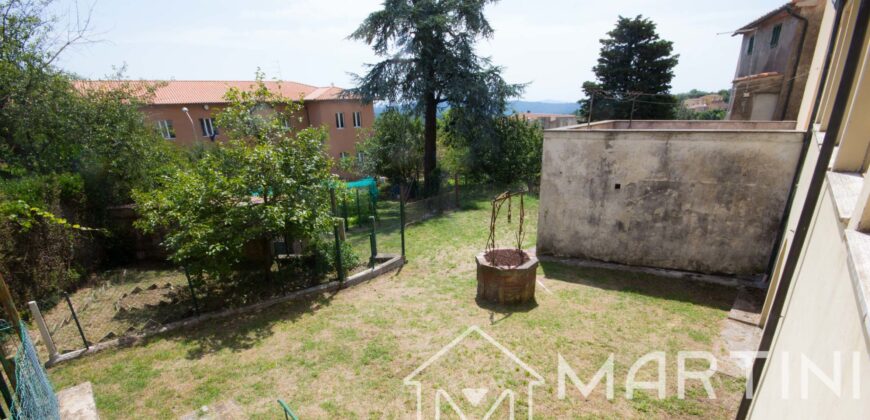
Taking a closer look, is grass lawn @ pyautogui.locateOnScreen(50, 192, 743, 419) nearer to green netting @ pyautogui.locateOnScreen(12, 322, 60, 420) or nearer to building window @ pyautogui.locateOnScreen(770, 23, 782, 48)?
green netting @ pyautogui.locateOnScreen(12, 322, 60, 420)

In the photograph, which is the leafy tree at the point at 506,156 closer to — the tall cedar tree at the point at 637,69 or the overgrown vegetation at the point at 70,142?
the tall cedar tree at the point at 637,69

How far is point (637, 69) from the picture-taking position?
88.2ft

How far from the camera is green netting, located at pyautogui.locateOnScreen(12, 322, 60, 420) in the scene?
11.2 feet

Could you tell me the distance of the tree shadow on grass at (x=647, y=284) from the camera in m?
7.76

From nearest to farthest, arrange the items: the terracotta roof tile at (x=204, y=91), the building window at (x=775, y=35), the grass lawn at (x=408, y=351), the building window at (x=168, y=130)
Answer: the grass lawn at (x=408, y=351) → the building window at (x=775, y=35) → the building window at (x=168, y=130) → the terracotta roof tile at (x=204, y=91)

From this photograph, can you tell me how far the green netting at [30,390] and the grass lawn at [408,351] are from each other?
823 mm

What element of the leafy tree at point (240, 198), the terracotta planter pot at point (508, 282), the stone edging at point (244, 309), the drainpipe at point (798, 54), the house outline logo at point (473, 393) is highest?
the drainpipe at point (798, 54)

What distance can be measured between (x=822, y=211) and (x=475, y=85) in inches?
579

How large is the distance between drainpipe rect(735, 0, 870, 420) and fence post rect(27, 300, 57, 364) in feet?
33.1

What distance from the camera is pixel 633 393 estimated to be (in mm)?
5008

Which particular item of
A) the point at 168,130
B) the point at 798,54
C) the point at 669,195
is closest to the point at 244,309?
the point at 669,195

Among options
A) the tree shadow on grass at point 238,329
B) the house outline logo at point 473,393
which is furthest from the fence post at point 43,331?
the house outline logo at point 473,393

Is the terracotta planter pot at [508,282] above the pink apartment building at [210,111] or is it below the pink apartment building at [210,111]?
below

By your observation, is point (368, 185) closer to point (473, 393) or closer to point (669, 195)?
point (669, 195)
